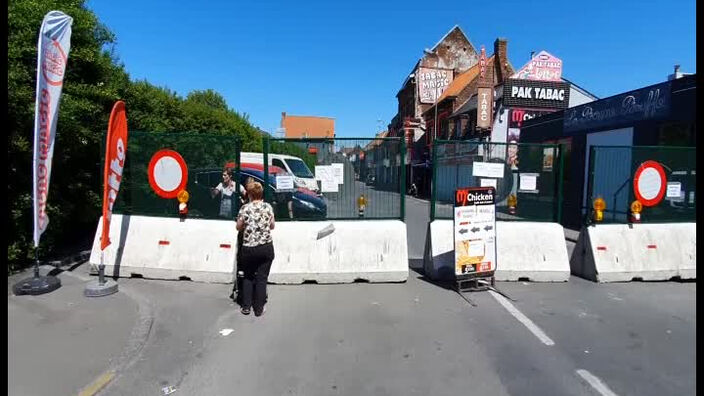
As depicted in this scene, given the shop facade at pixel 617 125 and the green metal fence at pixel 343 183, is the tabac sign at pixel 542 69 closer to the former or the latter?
the shop facade at pixel 617 125

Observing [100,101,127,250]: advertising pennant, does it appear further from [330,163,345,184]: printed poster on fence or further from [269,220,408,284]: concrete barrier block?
[330,163,345,184]: printed poster on fence

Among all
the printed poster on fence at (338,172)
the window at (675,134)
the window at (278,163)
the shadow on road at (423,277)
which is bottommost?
the shadow on road at (423,277)

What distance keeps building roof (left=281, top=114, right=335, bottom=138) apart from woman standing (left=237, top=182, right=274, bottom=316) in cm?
8133

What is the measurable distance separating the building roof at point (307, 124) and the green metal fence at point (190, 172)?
7922 cm

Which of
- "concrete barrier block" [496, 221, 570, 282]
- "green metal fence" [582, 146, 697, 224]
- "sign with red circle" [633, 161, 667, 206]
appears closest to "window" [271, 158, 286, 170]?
"concrete barrier block" [496, 221, 570, 282]

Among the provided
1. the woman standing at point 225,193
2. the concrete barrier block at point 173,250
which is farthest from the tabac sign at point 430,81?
the concrete barrier block at point 173,250

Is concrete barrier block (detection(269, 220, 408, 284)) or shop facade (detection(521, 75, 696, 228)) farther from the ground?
shop facade (detection(521, 75, 696, 228))

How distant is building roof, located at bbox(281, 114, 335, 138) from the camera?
86.8 meters

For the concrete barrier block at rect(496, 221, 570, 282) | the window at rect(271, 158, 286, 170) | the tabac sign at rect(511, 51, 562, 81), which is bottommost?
the concrete barrier block at rect(496, 221, 570, 282)

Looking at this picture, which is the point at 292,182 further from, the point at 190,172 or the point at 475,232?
the point at 475,232

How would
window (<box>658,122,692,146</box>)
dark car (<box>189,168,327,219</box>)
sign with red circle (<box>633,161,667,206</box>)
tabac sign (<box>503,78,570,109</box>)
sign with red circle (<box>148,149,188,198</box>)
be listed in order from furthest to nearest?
tabac sign (<box>503,78,570,109</box>)
window (<box>658,122,692,146</box>)
sign with red circle (<box>633,161,667,206</box>)
dark car (<box>189,168,327,219</box>)
sign with red circle (<box>148,149,188,198</box>)

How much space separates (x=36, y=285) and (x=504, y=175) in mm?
7155

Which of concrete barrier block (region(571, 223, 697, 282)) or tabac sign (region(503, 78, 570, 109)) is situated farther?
tabac sign (region(503, 78, 570, 109))

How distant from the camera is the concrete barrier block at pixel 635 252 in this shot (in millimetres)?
6895
